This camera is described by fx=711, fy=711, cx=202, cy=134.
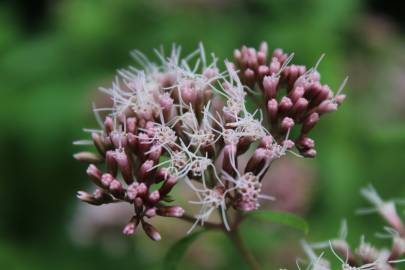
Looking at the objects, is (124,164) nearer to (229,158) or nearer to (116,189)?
(116,189)

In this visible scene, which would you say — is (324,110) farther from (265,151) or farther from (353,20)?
(353,20)

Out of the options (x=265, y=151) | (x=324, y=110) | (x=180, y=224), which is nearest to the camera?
(x=265, y=151)

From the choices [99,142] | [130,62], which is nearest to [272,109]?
[99,142]

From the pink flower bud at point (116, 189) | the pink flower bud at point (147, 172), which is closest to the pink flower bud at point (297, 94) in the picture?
the pink flower bud at point (147, 172)

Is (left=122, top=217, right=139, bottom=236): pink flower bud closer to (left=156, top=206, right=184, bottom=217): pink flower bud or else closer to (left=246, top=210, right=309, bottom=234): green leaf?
(left=156, top=206, right=184, bottom=217): pink flower bud

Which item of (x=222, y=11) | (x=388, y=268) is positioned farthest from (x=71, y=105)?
(x=388, y=268)

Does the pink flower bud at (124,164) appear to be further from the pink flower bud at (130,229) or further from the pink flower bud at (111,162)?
the pink flower bud at (130,229)

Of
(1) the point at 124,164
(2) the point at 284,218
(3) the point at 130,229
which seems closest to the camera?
(3) the point at 130,229
